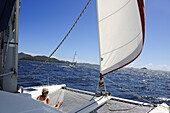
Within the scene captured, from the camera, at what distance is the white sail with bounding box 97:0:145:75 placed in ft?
8.78

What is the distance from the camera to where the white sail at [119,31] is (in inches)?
105

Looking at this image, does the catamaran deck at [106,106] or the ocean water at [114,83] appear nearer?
the catamaran deck at [106,106]

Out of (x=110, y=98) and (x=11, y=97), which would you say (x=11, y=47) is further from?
(x=110, y=98)

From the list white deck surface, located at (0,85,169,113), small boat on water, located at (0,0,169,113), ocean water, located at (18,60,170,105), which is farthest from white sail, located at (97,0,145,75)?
white deck surface, located at (0,85,169,113)

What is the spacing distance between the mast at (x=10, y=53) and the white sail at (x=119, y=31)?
2058 mm

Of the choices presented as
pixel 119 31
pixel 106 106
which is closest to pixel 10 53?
pixel 119 31

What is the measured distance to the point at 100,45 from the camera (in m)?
3.32

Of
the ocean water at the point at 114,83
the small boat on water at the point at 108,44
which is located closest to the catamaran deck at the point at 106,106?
the small boat on water at the point at 108,44

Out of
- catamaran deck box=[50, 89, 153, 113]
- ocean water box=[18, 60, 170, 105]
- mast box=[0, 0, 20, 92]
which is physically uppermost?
mast box=[0, 0, 20, 92]

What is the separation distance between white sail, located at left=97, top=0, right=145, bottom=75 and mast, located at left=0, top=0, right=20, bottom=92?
2058 mm

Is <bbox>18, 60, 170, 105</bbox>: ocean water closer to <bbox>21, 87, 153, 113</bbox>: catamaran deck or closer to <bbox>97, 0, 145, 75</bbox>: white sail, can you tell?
<bbox>21, 87, 153, 113</bbox>: catamaran deck

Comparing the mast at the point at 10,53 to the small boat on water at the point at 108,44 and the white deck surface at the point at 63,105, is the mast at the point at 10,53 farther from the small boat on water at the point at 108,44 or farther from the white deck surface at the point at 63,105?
the white deck surface at the point at 63,105

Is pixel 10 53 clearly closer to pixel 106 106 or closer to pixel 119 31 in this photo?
pixel 119 31

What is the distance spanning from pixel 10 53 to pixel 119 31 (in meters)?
2.36
